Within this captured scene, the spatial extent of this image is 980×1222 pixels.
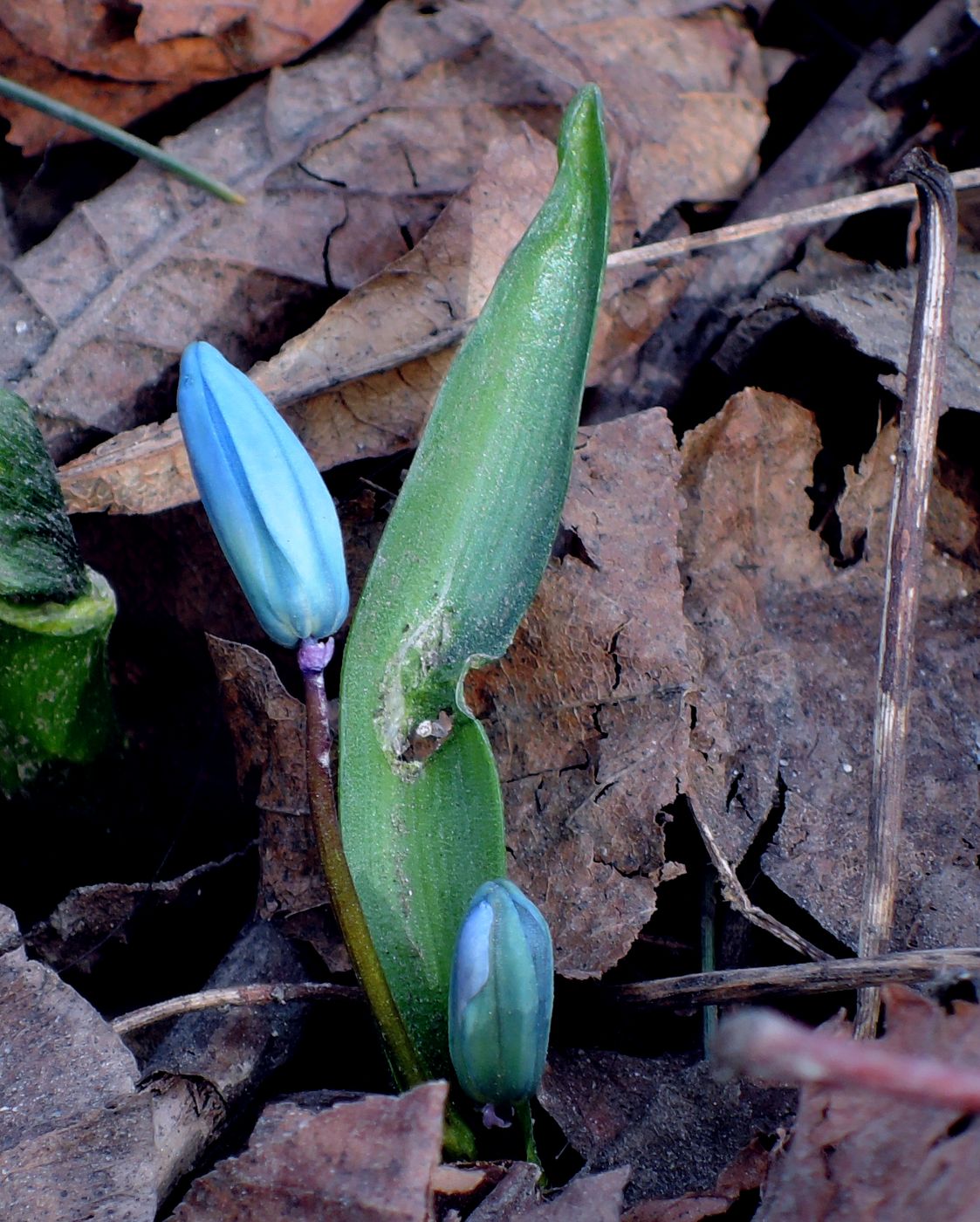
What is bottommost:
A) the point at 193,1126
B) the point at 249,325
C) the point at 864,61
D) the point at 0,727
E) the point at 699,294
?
the point at 193,1126

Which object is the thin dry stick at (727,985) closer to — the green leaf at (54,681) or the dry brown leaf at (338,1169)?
the dry brown leaf at (338,1169)

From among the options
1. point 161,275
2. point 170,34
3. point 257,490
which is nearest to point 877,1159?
point 257,490

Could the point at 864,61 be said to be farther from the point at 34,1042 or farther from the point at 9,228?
the point at 34,1042

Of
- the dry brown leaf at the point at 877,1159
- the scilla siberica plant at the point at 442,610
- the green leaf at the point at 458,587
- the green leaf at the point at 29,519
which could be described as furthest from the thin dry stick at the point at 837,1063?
the green leaf at the point at 29,519

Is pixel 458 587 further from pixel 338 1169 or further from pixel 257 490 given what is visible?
pixel 338 1169

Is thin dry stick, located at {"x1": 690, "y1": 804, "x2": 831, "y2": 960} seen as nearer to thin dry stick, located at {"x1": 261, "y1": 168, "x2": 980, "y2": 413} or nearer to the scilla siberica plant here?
the scilla siberica plant

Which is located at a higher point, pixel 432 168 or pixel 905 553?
pixel 432 168

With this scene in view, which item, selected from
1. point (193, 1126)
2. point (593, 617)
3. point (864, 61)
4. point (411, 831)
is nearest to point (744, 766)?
point (593, 617)

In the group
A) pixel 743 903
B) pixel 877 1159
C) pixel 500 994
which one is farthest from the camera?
pixel 743 903
